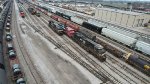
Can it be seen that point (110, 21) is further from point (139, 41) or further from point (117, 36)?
point (139, 41)

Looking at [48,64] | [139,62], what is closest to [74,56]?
[48,64]

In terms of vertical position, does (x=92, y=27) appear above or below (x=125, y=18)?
below

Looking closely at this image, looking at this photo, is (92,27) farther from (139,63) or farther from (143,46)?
(139,63)

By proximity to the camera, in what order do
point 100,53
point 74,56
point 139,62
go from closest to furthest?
1. point 139,62
2. point 100,53
3. point 74,56

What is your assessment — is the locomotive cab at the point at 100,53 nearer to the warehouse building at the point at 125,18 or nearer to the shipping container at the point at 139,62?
the shipping container at the point at 139,62

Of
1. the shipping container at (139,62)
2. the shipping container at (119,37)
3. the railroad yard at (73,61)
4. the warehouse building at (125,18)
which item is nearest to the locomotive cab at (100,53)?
the railroad yard at (73,61)

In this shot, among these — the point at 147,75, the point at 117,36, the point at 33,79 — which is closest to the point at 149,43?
the point at 117,36
